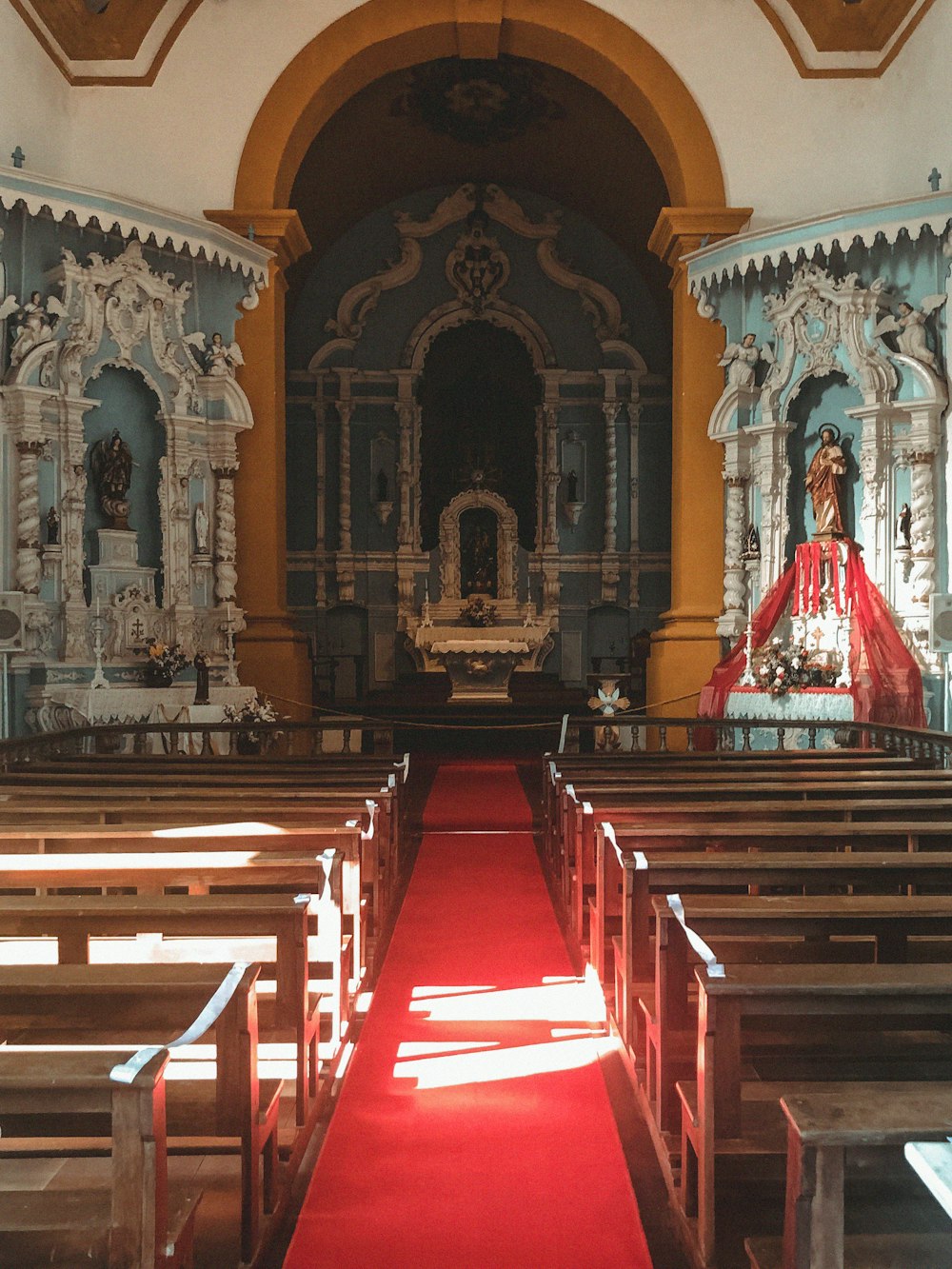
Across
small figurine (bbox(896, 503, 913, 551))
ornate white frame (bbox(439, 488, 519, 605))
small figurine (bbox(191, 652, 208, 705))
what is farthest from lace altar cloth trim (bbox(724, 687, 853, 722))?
ornate white frame (bbox(439, 488, 519, 605))

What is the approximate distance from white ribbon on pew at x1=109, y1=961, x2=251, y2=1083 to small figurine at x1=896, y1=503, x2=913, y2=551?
34.1ft

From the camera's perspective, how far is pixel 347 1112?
3.61 m

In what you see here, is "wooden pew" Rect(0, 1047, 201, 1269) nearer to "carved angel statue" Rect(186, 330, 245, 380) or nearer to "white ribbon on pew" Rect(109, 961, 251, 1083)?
"white ribbon on pew" Rect(109, 961, 251, 1083)

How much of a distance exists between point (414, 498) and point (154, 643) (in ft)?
23.6

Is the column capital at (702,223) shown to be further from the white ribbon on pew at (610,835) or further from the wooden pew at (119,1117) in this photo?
the wooden pew at (119,1117)

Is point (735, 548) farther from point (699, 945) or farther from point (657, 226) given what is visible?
point (699, 945)

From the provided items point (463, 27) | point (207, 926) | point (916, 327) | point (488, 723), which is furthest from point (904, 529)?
point (207, 926)

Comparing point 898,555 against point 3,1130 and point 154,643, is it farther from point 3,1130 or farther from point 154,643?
point 3,1130

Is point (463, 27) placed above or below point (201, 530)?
above

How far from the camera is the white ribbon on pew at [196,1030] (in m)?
1.87

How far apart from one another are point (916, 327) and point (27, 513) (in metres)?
8.97

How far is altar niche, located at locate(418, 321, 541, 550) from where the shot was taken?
1900 centimetres

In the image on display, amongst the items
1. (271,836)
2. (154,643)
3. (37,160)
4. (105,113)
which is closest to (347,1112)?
(271,836)

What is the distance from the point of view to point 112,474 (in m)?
12.6
